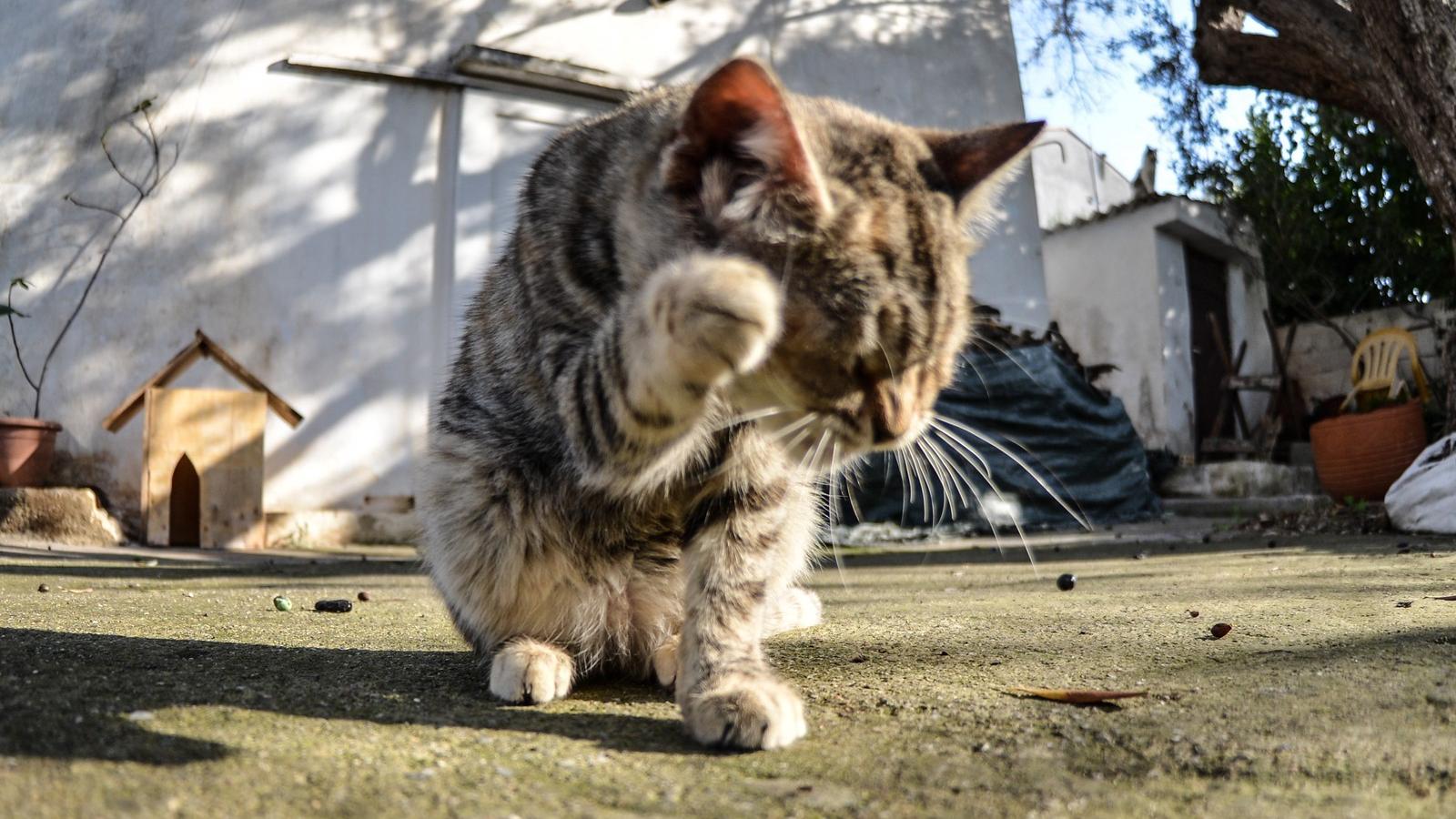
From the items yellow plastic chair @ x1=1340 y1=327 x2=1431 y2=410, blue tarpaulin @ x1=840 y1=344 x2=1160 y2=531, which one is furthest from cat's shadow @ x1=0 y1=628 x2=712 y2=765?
yellow plastic chair @ x1=1340 y1=327 x2=1431 y2=410

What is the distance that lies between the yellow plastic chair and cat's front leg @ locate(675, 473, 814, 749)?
25.9 feet

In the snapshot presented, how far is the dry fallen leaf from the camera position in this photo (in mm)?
1554

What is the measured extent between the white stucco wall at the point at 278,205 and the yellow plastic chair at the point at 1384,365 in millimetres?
6798

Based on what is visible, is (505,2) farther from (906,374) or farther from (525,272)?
(906,374)

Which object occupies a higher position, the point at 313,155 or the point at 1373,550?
the point at 313,155

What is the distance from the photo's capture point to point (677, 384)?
4.52 feet

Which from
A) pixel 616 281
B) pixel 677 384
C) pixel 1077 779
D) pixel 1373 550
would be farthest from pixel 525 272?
pixel 1373 550

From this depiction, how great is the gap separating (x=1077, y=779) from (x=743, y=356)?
665 millimetres

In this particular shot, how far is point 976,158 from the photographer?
186 cm

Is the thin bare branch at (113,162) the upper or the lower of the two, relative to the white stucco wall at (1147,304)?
upper

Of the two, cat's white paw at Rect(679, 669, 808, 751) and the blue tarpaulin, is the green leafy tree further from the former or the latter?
cat's white paw at Rect(679, 669, 808, 751)

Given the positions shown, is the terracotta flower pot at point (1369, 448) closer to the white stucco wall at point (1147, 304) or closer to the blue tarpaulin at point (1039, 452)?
the blue tarpaulin at point (1039, 452)

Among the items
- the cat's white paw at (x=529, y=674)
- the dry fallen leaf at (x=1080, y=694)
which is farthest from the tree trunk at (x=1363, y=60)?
the cat's white paw at (x=529, y=674)

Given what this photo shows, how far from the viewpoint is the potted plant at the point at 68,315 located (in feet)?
19.0
